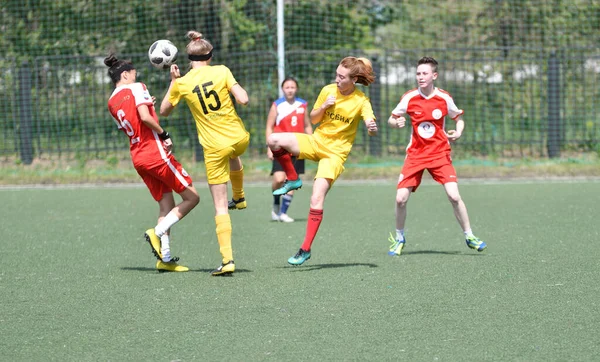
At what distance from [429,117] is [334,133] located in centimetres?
116

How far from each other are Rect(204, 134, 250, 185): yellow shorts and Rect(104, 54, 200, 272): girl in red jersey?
0.38 metres

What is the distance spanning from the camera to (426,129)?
9188mm

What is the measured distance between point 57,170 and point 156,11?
4429 millimetres

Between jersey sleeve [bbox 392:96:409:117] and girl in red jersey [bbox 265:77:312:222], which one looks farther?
girl in red jersey [bbox 265:77:312:222]

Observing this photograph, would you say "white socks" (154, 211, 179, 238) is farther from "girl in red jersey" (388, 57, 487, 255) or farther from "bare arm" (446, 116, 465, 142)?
"bare arm" (446, 116, 465, 142)

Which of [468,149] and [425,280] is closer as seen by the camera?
[425,280]

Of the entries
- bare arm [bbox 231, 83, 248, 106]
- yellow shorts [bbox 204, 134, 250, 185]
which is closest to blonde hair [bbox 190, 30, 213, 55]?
bare arm [bbox 231, 83, 248, 106]

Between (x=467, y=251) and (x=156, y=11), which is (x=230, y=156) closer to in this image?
(x=467, y=251)

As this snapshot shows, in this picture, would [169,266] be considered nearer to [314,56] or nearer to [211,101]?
[211,101]

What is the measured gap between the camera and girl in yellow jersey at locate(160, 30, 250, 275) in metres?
7.91

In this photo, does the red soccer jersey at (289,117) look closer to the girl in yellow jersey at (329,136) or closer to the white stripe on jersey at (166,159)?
the girl in yellow jersey at (329,136)

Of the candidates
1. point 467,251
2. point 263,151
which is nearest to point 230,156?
point 467,251

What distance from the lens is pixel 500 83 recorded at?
827 inches

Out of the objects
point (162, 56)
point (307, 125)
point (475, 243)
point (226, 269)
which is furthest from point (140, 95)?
point (307, 125)
